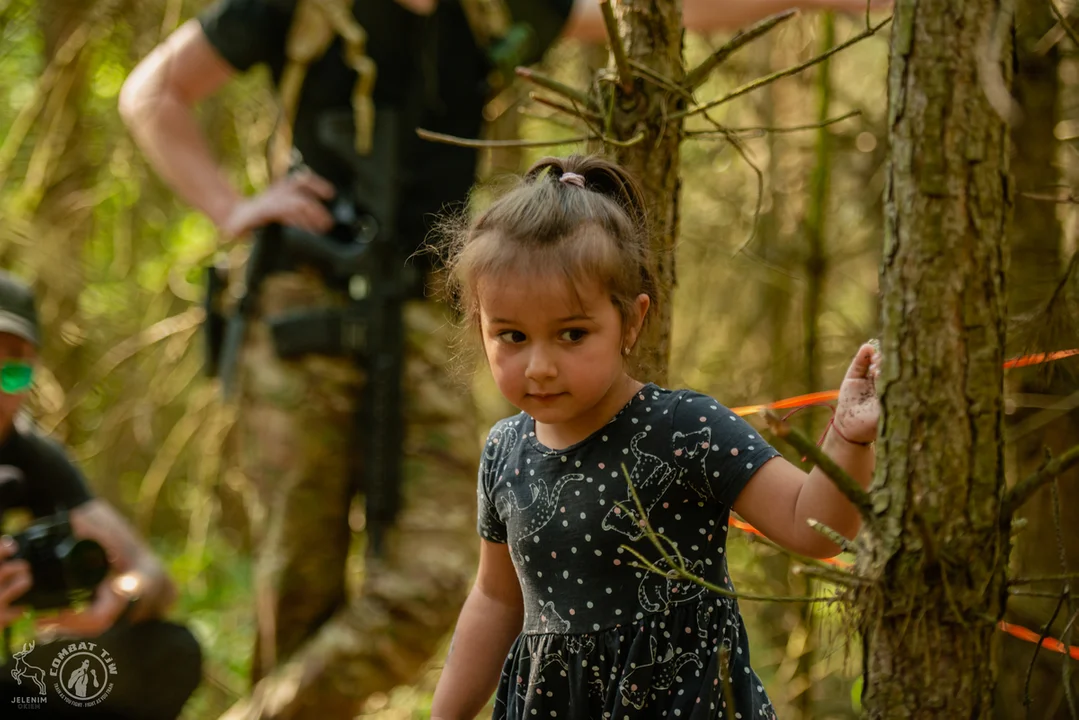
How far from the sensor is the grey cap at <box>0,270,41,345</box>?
300 cm

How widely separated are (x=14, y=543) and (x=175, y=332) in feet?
6.92

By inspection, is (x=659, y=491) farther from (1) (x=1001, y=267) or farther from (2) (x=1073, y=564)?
(2) (x=1073, y=564)

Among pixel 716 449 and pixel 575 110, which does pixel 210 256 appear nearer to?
pixel 575 110

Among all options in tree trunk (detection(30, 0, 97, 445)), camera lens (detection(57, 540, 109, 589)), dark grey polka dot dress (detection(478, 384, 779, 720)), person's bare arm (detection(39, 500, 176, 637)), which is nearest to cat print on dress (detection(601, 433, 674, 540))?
dark grey polka dot dress (detection(478, 384, 779, 720))

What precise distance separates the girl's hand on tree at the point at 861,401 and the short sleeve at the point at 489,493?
55 centimetres

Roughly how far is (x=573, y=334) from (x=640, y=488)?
227mm

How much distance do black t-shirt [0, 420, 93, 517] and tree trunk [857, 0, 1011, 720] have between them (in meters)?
2.42

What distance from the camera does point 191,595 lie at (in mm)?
6207

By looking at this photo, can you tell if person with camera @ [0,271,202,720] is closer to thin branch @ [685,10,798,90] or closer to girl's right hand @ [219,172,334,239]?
girl's right hand @ [219,172,334,239]

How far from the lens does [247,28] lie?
3.30m

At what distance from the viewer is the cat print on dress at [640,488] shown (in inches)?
62.4

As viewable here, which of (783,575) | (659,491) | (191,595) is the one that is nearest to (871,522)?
(659,491)

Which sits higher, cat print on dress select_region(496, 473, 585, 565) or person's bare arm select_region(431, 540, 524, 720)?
cat print on dress select_region(496, 473, 585, 565)

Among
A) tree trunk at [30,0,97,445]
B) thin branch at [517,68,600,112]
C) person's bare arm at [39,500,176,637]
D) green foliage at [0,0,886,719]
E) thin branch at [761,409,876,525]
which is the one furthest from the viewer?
tree trunk at [30,0,97,445]
